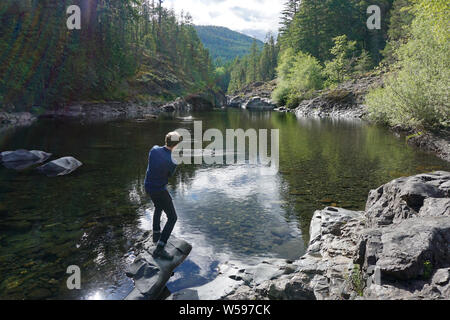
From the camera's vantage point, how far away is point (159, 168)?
8.51 m

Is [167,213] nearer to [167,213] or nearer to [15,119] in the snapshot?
[167,213]

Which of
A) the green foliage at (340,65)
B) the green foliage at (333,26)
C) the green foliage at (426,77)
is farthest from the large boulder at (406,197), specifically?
the green foliage at (333,26)

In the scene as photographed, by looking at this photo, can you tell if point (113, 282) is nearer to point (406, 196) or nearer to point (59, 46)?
point (406, 196)

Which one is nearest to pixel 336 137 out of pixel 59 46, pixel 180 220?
pixel 180 220

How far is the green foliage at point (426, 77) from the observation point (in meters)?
24.0

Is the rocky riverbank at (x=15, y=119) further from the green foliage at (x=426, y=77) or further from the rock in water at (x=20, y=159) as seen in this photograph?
the green foliage at (x=426, y=77)

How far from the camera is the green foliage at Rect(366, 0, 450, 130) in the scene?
24000 millimetres

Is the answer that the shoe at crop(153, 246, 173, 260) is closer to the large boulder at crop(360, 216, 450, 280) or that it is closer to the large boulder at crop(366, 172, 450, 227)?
the large boulder at crop(360, 216, 450, 280)

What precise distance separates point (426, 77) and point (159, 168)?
26.4 meters

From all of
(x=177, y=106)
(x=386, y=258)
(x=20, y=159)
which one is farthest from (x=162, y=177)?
(x=177, y=106)

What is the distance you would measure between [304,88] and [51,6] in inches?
2421

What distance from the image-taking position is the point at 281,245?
425 inches

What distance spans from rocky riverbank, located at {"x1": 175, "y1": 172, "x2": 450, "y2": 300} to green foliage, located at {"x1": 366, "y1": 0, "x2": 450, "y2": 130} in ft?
57.9

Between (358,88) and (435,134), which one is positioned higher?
(358,88)
